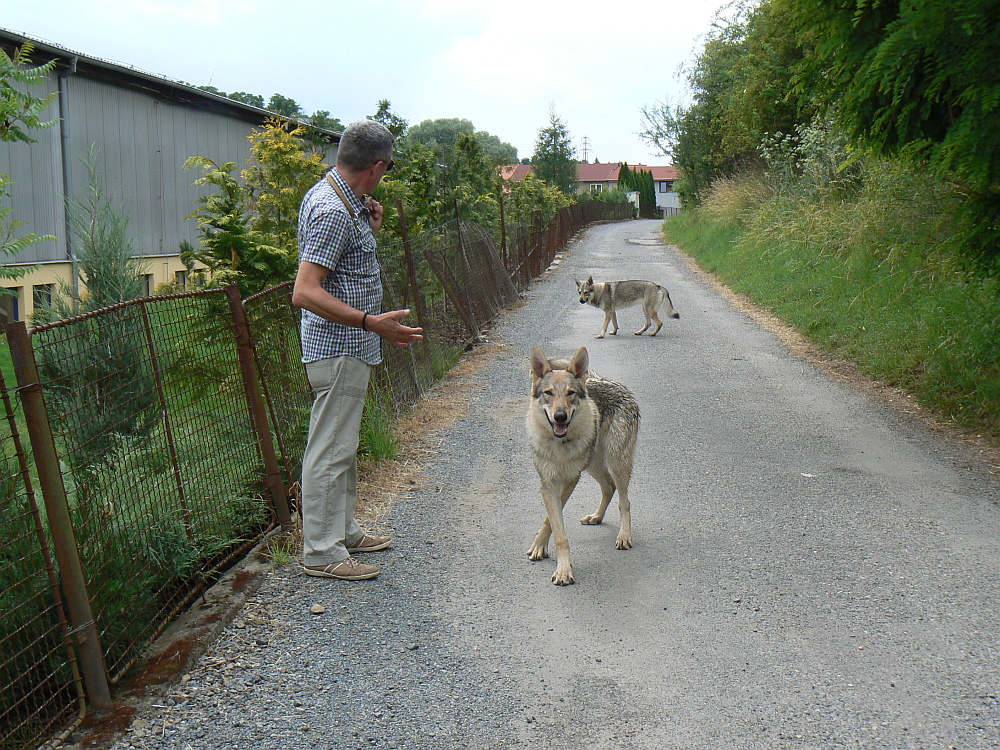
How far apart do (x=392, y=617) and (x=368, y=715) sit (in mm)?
897

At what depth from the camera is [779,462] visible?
273 inches

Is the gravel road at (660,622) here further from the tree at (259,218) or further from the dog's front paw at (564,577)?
the tree at (259,218)

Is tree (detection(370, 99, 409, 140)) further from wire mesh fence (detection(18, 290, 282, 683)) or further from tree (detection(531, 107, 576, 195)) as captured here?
tree (detection(531, 107, 576, 195))

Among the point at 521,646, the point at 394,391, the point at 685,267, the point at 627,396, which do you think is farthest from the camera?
the point at 685,267

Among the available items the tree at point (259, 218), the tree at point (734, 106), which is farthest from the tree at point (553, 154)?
the tree at point (259, 218)

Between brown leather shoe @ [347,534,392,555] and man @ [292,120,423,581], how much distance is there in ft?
1.15

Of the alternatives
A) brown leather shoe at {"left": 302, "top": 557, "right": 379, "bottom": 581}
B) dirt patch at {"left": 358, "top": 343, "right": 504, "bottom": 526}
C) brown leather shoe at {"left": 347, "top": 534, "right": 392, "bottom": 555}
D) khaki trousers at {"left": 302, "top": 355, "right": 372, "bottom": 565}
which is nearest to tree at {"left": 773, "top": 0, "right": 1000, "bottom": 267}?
khaki trousers at {"left": 302, "top": 355, "right": 372, "bottom": 565}

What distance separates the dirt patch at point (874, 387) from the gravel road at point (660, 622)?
227 millimetres

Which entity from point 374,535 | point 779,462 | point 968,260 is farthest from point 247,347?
point 968,260

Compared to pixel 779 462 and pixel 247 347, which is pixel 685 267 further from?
pixel 247 347

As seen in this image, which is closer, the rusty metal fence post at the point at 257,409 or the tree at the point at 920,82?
the rusty metal fence post at the point at 257,409

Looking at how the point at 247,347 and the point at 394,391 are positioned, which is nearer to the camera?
the point at 247,347

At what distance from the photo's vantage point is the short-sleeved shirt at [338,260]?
14.3 feet

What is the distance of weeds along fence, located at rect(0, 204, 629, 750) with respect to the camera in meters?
3.23
